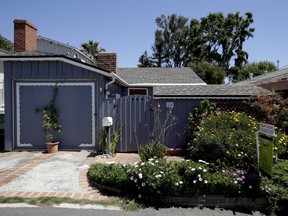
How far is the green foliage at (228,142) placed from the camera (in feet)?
18.7

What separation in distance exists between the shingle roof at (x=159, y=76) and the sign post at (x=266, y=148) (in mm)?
11208

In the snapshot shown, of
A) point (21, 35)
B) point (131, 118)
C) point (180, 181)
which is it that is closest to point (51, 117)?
point (131, 118)

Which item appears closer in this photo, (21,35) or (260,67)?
(21,35)

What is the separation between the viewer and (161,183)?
15.2 ft

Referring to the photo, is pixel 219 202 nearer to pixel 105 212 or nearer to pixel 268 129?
pixel 268 129

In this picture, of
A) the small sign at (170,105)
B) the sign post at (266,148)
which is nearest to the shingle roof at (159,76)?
the small sign at (170,105)

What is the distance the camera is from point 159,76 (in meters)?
17.5

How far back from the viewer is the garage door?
29.5 ft

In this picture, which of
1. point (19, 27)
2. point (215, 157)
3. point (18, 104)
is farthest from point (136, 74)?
point (215, 157)

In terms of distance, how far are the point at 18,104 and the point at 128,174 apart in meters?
6.03

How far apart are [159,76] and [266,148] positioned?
1317 centimetres

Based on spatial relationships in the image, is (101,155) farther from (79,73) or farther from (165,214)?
(165,214)

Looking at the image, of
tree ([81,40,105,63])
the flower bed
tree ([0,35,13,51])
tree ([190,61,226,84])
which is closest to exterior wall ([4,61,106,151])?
the flower bed

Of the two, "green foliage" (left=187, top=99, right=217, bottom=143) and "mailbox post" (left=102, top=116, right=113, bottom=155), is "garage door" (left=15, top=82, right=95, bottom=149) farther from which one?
"green foliage" (left=187, top=99, right=217, bottom=143)
